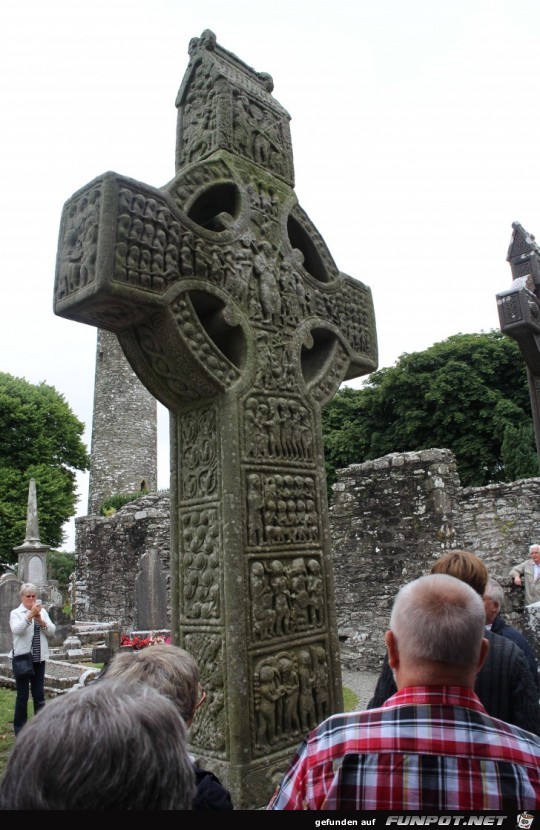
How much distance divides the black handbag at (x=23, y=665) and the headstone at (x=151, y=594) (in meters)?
7.25

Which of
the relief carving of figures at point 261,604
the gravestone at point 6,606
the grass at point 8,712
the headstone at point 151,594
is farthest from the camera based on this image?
the headstone at point 151,594

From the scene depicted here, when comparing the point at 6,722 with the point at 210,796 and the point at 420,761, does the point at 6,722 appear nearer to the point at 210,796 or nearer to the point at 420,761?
the point at 210,796

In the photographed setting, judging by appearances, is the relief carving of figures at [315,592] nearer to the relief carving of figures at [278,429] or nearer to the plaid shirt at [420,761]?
the relief carving of figures at [278,429]

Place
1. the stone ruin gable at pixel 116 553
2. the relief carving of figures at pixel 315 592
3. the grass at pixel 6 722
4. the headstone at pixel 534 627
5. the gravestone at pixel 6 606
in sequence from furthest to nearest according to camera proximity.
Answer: the stone ruin gable at pixel 116 553, the gravestone at pixel 6 606, the grass at pixel 6 722, the headstone at pixel 534 627, the relief carving of figures at pixel 315 592

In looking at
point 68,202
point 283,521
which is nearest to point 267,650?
point 283,521

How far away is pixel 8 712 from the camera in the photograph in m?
7.58

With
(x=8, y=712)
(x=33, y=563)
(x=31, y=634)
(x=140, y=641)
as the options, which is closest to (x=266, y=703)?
(x=31, y=634)

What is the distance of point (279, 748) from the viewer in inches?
119

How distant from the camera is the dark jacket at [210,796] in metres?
1.65

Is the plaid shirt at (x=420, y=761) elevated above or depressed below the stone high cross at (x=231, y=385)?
below

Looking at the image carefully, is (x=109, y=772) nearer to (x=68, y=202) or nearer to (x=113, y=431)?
(x=68, y=202)

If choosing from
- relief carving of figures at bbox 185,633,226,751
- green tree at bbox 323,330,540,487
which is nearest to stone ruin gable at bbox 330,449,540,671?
relief carving of figures at bbox 185,633,226,751

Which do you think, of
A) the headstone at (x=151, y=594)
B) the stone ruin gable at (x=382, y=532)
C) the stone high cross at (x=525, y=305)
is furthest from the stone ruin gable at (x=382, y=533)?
the stone high cross at (x=525, y=305)

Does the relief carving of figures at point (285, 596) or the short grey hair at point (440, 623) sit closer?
the short grey hair at point (440, 623)
